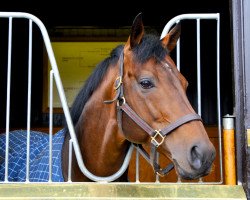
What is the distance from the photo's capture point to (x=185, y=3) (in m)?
4.90

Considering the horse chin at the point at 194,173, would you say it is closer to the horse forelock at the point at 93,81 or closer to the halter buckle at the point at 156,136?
the halter buckle at the point at 156,136

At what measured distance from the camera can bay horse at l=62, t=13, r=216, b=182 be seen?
5.38ft

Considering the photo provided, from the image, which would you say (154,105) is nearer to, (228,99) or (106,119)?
(106,119)

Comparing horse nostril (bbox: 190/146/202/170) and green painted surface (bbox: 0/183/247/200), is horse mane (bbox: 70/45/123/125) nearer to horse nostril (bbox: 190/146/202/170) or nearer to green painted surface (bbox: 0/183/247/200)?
green painted surface (bbox: 0/183/247/200)

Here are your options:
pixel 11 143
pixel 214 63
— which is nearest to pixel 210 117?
pixel 214 63

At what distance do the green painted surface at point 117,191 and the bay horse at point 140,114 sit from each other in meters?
0.11

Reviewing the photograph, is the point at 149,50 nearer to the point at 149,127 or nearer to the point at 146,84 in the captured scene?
the point at 146,84

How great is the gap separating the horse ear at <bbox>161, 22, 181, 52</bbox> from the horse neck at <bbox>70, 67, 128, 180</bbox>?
0.28 m

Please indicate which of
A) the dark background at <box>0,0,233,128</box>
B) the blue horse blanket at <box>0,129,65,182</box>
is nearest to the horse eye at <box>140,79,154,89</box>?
the blue horse blanket at <box>0,129,65,182</box>

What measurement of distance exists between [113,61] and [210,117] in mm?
3179

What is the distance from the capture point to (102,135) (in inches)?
81.8

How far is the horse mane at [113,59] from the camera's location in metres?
1.82

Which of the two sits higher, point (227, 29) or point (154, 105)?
point (227, 29)

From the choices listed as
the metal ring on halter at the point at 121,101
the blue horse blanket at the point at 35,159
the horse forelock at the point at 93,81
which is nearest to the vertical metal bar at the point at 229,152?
the metal ring on halter at the point at 121,101
